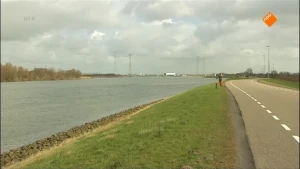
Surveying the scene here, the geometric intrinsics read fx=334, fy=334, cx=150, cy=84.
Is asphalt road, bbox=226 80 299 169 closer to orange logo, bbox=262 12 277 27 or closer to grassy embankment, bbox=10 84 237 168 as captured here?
grassy embankment, bbox=10 84 237 168

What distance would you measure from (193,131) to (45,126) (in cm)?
1727

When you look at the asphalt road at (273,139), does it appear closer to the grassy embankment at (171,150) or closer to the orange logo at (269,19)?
the grassy embankment at (171,150)

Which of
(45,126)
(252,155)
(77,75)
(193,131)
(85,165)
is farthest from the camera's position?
(77,75)

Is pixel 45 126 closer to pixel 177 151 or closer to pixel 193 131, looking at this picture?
pixel 193 131

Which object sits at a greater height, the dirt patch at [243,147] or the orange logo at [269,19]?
the orange logo at [269,19]

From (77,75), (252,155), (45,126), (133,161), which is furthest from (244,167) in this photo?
(77,75)

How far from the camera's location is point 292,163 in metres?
6.76

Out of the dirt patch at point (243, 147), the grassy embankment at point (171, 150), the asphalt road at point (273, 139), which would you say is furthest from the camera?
the grassy embankment at point (171, 150)

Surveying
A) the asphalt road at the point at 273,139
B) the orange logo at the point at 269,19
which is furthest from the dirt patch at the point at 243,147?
the orange logo at the point at 269,19

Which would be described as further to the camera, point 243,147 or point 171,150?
point 243,147

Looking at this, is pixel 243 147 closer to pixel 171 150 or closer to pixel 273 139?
pixel 273 139

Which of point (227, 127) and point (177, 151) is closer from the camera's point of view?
point (177, 151)

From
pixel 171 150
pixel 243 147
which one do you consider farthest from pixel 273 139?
pixel 171 150

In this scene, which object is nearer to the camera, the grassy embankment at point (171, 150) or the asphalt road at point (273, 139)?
the asphalt road at point (273, 139)
